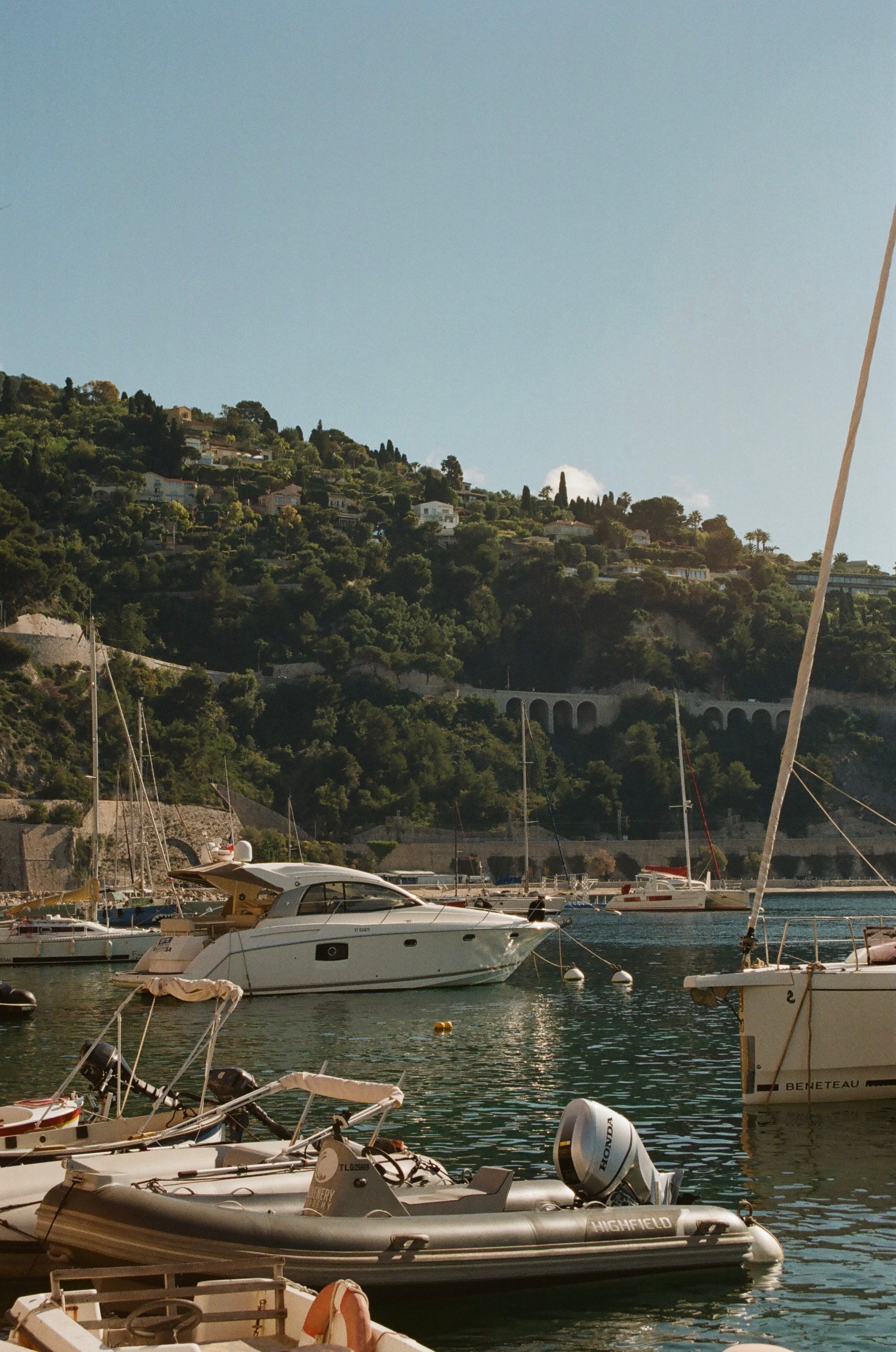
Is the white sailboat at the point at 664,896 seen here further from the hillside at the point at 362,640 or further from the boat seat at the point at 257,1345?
the boat seat at the point at 257,1345

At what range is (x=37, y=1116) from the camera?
1071 centimetres

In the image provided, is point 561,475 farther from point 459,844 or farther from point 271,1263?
point 271,1263

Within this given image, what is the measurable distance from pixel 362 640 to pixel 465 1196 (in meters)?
95.7

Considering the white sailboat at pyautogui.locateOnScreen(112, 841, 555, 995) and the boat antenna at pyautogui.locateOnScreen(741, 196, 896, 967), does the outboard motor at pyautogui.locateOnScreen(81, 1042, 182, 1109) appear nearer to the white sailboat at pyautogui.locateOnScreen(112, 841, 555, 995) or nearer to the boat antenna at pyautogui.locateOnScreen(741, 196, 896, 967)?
the boat antenna at pyautogui.locateOnScreen(741, 196, 896, 967)

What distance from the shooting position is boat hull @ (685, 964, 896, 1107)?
13641mm

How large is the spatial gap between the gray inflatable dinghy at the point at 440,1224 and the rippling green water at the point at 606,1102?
27 cm

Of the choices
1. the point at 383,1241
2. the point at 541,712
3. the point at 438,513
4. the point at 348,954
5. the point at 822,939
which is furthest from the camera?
the point at 438,513

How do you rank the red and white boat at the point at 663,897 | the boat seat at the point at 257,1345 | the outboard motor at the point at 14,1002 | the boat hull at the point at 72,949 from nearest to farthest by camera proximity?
the boat seat at the point at 257,1345
the outboard motor at the point at 14,1002
the boat hull at the point at 72,949
the red and white boat at the point at 663,897

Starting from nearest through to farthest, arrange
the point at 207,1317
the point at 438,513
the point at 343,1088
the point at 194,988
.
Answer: the point at 207,1317
the point at 343,1088
the point at 194,988
the point at 438,513

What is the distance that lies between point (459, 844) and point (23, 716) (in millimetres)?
27750

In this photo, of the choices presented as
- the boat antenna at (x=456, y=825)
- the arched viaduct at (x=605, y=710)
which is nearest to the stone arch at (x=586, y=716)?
the arched viaduct at (x=605, y=710)

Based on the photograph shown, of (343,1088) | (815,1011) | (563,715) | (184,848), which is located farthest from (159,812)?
(563,715)

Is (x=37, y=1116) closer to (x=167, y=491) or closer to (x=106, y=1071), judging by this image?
(x=106, y=1071)

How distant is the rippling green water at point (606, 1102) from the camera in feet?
26.8
